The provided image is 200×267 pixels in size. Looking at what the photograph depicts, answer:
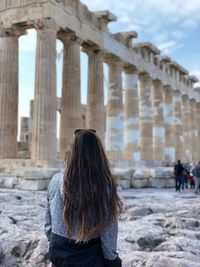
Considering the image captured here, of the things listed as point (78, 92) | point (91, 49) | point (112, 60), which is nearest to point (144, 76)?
point (112, 60)

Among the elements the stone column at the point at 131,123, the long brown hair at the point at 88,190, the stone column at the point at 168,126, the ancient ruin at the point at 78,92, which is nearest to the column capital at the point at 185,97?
the ancient ruin at the point at 78,92

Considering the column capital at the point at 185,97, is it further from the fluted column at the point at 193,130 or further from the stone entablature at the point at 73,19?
the stone entablature at the point at 73,19

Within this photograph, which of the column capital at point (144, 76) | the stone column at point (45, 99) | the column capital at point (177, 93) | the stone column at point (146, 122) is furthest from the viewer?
the column capital at point (177, 93)

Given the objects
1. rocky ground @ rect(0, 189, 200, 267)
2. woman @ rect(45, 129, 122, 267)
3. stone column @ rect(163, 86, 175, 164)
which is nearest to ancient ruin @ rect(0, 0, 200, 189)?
stone column @ rect(163, 86, 175, 164)

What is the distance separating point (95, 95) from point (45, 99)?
229 inches

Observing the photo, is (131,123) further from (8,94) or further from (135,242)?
(135,242)

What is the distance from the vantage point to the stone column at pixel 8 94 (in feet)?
72.0

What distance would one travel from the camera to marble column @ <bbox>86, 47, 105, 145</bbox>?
25.3 metres

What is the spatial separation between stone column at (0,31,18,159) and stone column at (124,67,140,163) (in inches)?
424

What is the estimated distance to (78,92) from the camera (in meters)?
22.8

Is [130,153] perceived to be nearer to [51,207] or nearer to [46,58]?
[46,58]

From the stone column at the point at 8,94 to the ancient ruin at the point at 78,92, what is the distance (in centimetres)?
6

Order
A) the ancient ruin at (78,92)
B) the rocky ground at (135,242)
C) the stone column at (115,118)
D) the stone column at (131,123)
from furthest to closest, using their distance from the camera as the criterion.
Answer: the stone column at (131,123) → the stone column at (115,118) → the ancient ruin at (78,92) → the rocky ground at (135,242)

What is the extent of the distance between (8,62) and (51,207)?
20464mm
